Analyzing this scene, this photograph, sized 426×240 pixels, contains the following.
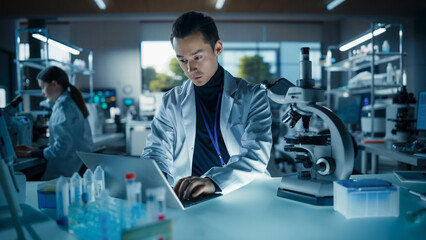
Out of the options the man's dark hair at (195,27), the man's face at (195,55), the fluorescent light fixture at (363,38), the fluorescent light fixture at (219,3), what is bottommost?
the man's face at (195,55)

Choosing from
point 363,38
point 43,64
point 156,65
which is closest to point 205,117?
point 363,38

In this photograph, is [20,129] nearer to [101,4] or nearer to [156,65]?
[101,4]

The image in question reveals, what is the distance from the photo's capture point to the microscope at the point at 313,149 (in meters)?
0.97

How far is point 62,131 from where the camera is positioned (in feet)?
8.07

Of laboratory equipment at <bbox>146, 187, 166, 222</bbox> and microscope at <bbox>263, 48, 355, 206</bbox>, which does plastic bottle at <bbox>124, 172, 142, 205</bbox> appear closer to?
laboratory equipment at <bbox>146, 187, 166, 222</bbox>

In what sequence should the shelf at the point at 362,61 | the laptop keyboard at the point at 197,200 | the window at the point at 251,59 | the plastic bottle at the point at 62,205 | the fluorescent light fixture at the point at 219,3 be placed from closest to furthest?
the plastic bottle at the point at 62,205 → the laptop keyboard at the point at 197,200 → the shelf at the point at 362,61 → the fluorescent light fixture at the point at 219,3 → the window at the point at 251,59

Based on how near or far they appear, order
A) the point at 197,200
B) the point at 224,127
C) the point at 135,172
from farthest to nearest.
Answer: the point at 224,127, the point at 197,200, the point at 135,172

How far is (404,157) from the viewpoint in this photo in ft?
7.34

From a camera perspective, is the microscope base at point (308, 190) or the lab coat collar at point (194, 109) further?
the lab coat collar at point (194, 109)

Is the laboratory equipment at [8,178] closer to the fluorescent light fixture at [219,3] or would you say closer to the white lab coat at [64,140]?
the white lab coat at [64,140]

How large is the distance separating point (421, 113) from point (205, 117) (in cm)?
198

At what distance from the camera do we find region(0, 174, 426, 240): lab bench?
74cm

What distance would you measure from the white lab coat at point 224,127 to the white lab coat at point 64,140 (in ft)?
3.98

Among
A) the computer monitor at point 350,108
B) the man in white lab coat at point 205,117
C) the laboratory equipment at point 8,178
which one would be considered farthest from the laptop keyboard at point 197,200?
the computer monitor at point 350,108
